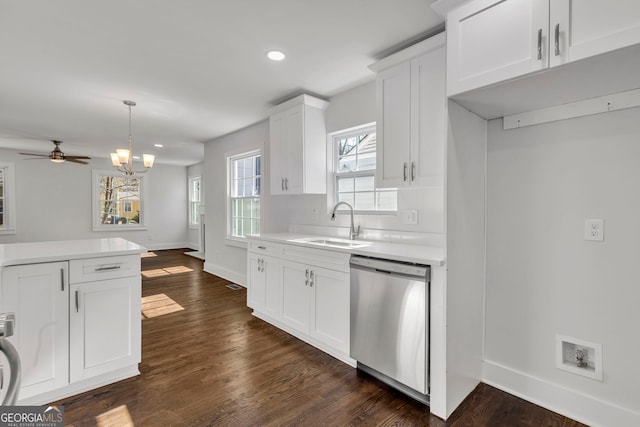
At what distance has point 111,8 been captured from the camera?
6.39 ft

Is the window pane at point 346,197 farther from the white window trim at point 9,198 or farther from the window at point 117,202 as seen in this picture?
the white window trim at point 9,198

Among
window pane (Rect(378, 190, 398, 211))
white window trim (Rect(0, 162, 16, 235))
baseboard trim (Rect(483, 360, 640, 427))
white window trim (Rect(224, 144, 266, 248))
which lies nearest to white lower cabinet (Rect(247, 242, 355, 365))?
window pane (Rect(378, 190, 398, 211))

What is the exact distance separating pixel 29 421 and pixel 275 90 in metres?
3.07

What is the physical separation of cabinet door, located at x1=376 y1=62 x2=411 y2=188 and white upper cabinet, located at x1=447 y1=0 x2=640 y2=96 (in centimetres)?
57

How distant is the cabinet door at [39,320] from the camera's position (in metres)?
1.84

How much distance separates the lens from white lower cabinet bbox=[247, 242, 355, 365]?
8.09ft

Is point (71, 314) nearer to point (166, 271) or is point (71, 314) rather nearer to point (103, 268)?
point (103, 268)

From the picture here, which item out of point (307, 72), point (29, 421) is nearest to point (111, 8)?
point (307, 72)

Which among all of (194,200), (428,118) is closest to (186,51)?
(428,118)

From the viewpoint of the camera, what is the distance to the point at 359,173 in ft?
10.5

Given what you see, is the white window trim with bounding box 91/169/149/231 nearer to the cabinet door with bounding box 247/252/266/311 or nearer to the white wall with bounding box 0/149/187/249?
the white wall with bounding box 0/149/187/249

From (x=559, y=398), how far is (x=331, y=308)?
5.11 feet

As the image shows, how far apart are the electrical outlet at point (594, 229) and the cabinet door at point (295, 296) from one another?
195 cm

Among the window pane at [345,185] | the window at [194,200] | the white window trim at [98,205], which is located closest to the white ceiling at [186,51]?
the window pane at [345,185]
